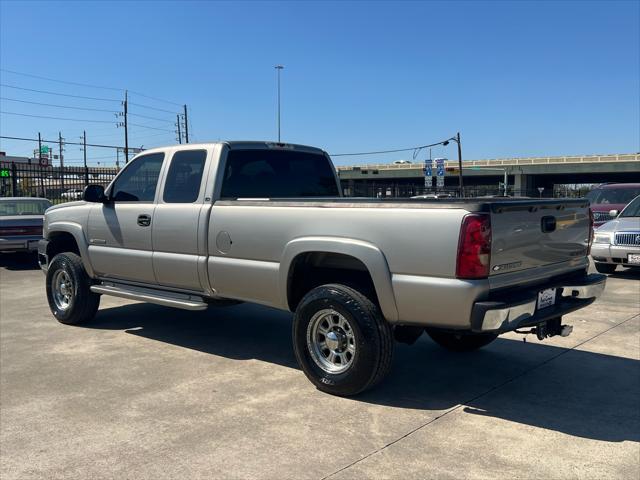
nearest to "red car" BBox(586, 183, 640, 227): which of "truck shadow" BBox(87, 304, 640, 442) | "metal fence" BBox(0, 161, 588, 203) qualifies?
"metal fence" BBox(0, 161, 588, 203)

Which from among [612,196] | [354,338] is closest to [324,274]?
[354,338]

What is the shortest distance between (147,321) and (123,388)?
2.60 m

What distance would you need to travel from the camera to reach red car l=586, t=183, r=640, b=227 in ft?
50.1

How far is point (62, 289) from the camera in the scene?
7129 millimetres

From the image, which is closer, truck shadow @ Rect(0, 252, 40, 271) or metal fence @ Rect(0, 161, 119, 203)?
truck shadow @ Rect(0, 252, 40, 271)

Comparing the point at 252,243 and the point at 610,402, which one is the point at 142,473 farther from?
the point at 610,402

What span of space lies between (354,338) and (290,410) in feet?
2.30

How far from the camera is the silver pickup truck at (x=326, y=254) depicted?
153 inches

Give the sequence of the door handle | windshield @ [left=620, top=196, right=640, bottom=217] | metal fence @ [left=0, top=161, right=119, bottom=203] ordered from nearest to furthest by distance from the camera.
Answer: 1. the door handle
2. windshield @ [left=620, top=196, right=640, bottom=217]
3. metal fence @ [left=0, top=161, right=119, bottom=203]

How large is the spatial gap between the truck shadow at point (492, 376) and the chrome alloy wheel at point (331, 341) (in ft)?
1.05

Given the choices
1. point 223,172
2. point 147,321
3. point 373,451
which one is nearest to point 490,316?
point 373,451

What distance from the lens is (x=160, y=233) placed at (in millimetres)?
5773

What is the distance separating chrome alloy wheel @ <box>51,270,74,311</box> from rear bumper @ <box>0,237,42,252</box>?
6079 mm

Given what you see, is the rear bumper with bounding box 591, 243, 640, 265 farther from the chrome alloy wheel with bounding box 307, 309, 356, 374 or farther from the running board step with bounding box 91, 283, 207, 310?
the running board step with bounding box 91, 283, 207, 310
